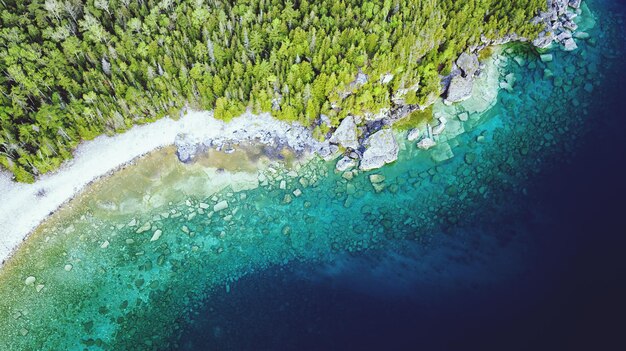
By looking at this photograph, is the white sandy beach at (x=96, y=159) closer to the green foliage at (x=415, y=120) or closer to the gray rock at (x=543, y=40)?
the green foliage at (x=415, y=120)

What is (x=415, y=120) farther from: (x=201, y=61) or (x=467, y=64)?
(x=201, y=61)

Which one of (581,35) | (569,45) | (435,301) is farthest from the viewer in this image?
(581,35)

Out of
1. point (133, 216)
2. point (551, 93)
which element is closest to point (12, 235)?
point (133, 216)

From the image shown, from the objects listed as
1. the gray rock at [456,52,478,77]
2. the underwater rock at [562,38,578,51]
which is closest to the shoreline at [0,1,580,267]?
the gray rock at [456,52,478,77]

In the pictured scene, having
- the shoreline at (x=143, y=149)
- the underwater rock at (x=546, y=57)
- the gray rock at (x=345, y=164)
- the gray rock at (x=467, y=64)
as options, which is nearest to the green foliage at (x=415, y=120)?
the shoreline at (x=143, y=149)

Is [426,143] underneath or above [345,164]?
above

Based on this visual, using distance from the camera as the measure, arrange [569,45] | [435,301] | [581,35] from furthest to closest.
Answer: [581,35]
[569,45]
[435,301]

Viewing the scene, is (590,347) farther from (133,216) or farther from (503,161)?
(133,216)

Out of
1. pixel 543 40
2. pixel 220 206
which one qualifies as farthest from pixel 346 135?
pixel 543 40
